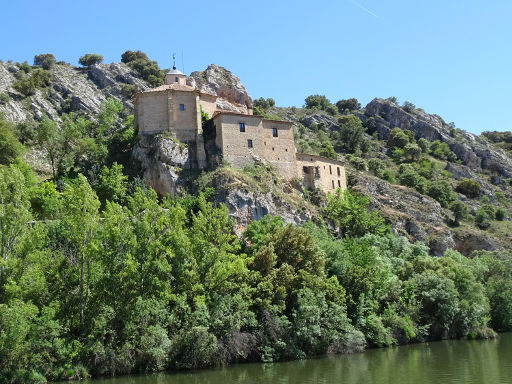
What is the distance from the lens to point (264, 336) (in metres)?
41.6

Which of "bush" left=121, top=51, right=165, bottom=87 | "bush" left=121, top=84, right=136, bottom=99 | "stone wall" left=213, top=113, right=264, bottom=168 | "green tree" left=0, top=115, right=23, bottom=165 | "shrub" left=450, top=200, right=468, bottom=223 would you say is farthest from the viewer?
"bush" left=121, top=51, right=165, bottom=87

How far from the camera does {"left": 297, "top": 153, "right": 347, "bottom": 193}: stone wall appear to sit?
74.6 meters

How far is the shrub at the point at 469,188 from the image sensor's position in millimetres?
107062

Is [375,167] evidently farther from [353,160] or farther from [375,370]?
[375,370]

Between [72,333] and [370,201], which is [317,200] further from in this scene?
[72,333]

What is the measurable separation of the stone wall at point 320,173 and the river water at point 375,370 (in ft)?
108

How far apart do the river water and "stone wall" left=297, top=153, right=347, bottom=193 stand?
3285 cm

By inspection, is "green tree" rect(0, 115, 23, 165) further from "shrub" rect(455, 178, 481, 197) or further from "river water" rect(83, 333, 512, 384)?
"shrub" rect(455, 178, 481, 197)

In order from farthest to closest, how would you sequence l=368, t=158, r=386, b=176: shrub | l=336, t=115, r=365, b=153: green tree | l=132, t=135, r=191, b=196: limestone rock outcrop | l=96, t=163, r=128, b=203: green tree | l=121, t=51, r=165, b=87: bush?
l=336, t=115, r=365, b=153: green tree, l=121, t=51, r=165, b=87: bush, l=368, t=158, r=386, b=176: shrub, l=132, t=135, r=191, b=196: limestone rock outcrop, l=96, t=163, r=128, b=203: green tree

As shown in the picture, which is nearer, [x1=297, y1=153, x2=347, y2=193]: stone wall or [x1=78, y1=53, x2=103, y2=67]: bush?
[x1=297, y1=153, x2=347, y2=193]: stone wall

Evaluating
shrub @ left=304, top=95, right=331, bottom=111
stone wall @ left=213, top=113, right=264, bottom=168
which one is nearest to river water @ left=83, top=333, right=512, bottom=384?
stone wall @ left=213, top=113, right=264, bottom=168

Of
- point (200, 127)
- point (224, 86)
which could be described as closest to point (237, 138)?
point (200, 127)

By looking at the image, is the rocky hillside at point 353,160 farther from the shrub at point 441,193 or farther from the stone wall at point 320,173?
the stone wall at point 320,173

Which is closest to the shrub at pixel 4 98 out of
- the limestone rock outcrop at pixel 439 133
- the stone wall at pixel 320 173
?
the stone wall at pixel 320 173
